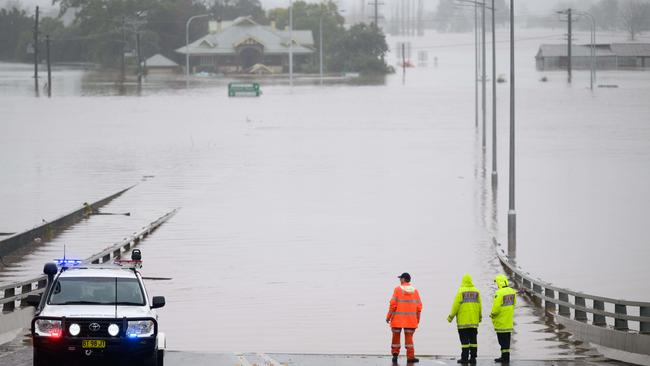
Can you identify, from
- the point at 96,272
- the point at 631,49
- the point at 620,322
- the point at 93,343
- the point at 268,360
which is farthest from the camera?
the point at 631,49

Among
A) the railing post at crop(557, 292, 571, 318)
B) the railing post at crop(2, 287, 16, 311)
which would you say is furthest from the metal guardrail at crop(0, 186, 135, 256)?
the railing post at crop(557, 292, 571, 318)

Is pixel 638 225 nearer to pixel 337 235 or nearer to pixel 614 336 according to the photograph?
pixel 337 235

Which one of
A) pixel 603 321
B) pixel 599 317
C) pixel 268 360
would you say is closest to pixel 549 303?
pixel 599 317

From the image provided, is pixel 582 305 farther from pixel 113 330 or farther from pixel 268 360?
pixel 113 330

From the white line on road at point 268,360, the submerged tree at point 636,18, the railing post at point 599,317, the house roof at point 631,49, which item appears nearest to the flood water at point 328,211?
the railing post at point 599,317

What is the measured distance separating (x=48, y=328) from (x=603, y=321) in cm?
958

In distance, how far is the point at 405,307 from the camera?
19516 mm

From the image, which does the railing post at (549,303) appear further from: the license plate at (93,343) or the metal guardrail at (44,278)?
the license plate at (93,343)

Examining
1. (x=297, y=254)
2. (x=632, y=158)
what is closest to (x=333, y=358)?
(x=297, y=254)

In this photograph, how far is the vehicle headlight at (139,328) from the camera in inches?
678

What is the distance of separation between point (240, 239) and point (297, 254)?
141 inches

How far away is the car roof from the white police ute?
12 mm

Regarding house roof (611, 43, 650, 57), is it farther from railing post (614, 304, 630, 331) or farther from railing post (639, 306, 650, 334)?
railing post (639, 306, 650, 334)

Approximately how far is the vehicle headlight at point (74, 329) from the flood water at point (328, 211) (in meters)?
6.01
